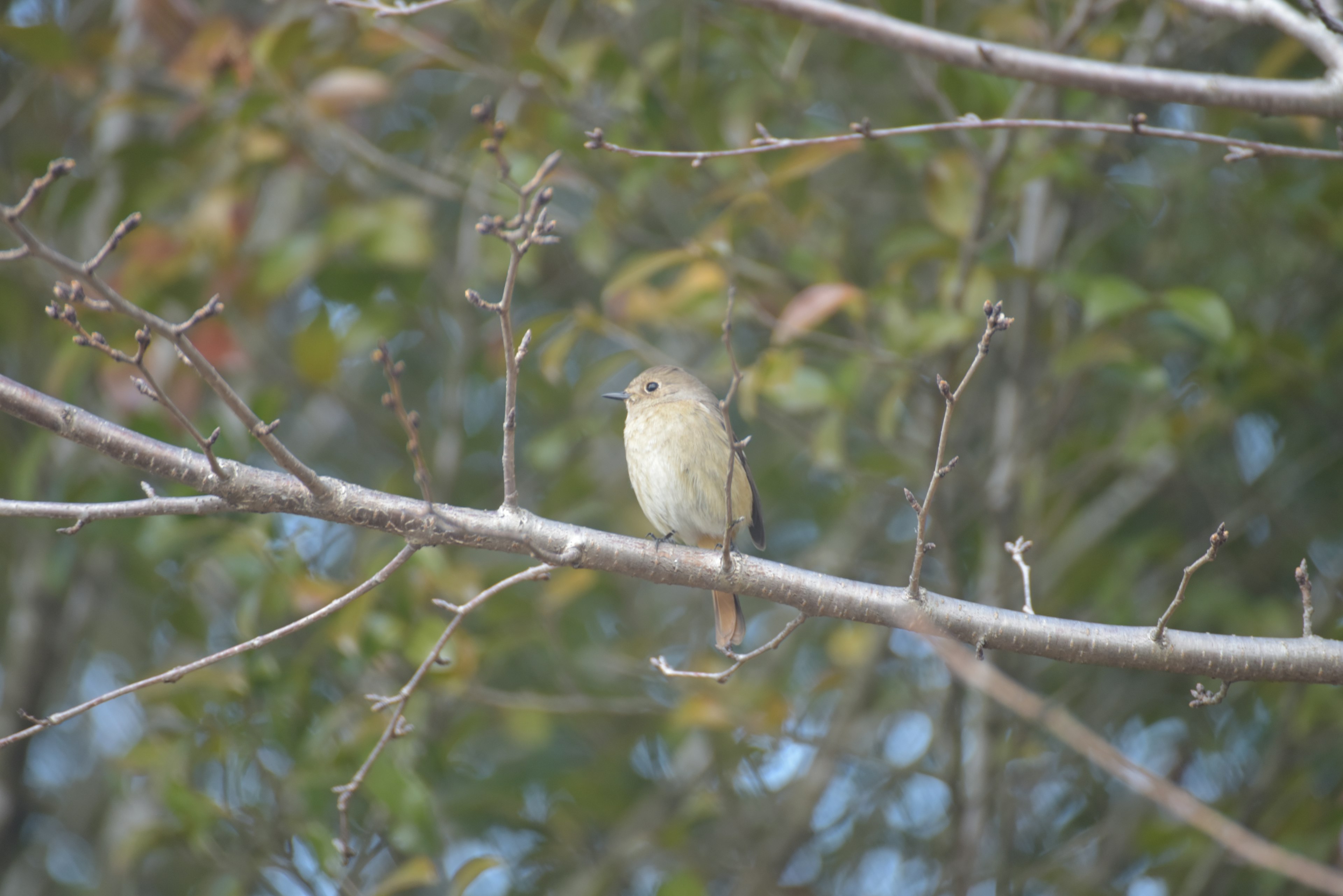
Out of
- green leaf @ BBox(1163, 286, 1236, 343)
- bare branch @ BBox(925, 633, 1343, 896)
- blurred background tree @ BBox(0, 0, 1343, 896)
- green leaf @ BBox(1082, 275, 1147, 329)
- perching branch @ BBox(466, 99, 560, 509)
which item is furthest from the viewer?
blurred background tree @ BBox(0, 0, 1343, 896)

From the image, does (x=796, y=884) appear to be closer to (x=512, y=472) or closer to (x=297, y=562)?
(x=297, y=562)

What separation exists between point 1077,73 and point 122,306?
6.45 ft

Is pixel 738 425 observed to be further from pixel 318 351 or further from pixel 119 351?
pixel 119 351

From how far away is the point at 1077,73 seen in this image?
249cm

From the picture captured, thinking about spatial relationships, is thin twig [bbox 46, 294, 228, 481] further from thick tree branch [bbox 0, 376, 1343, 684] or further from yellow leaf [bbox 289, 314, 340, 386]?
yellow leaf [bbox 289, 314, 340, 386]

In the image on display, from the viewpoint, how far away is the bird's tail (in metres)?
4.15

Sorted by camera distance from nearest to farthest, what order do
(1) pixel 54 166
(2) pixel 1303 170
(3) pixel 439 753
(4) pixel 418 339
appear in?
(1) pixel 54 166
(3) pixel 439 753
(2) pixel 1303 170
(4) pixel 418 339

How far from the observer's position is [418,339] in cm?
652

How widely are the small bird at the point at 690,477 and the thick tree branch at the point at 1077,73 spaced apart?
5.31 feet

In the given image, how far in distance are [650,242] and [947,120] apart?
1.34 metres

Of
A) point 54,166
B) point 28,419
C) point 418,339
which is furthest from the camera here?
point 418,339

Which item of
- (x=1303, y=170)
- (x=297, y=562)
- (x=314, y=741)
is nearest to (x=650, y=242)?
(x=297, y=562)

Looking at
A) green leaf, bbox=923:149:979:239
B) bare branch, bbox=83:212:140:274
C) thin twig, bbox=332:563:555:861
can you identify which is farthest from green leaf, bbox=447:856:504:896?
green leaf, bbox=923:149:979:239

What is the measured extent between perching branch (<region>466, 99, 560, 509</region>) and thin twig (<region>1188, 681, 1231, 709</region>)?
4.81 ft
